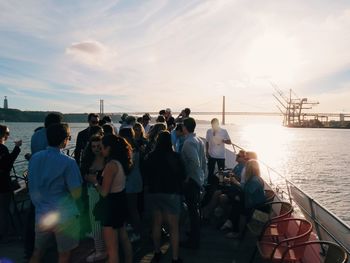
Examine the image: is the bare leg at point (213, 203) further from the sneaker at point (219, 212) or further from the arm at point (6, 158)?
the arm at point (6, 158)

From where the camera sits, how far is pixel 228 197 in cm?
613

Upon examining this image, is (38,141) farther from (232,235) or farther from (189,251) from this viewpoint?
(232,235)

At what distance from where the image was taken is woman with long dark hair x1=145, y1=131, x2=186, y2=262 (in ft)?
14.0

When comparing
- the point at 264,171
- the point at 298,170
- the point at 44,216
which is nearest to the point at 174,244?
the point at 44,216

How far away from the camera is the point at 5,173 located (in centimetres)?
496

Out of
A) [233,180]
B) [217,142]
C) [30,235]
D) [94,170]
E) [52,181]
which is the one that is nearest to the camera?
[52,181]

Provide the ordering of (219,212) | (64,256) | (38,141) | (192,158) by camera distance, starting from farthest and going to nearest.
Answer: (219,212)
(192,158)
(38,141)
(64,256)

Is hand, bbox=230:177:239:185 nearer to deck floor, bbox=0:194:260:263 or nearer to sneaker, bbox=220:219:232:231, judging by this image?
sneaker, bbox=220:219:232:231

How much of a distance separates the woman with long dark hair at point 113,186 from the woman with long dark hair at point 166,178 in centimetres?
57

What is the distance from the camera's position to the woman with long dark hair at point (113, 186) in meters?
3.62

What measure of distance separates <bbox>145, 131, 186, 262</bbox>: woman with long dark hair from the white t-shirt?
10.8 feet

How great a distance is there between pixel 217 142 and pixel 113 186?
4.30 metres

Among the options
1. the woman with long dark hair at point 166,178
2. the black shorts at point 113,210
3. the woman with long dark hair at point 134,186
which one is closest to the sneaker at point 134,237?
the woman with long dark hair at point 134,186

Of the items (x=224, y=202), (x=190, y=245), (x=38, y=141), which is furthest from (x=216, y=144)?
(x=38, y=141)
